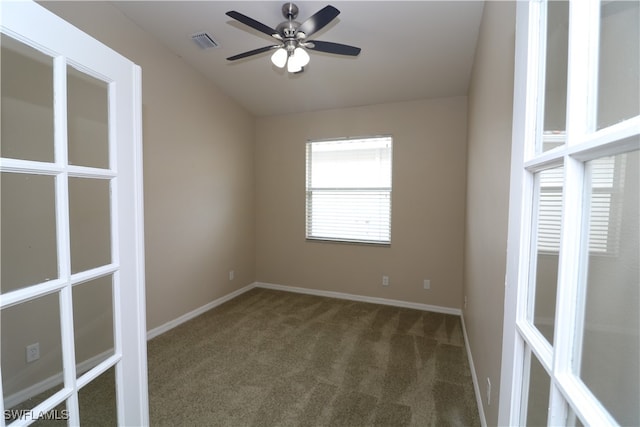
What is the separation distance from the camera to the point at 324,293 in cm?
412

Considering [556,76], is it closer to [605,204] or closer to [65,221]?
[605,204]

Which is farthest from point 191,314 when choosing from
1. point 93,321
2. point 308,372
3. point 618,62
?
point 618,62

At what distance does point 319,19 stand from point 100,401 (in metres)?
2.33

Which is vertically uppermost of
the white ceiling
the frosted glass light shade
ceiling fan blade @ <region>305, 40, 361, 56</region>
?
the white ceiling

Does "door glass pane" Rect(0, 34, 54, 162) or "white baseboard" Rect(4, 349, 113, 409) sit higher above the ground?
"door glass pane" Rect(0, 34, 54, 162)

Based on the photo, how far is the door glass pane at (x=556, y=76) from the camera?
64 centimetres

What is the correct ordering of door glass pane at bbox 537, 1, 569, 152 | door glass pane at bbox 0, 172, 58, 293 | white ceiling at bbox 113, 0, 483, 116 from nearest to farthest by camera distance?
door glass pane at bbox 537, 1, 569, 152, door glass pane at bbox 0, 172, 58, 293, white ceiling at bbox 113, 0, 483, 116

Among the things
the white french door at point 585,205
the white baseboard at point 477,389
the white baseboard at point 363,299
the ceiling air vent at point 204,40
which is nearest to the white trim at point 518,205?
the white french door at point 585,205

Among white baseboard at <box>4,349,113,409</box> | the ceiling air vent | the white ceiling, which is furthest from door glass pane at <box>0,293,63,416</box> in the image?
the ceiling air vent

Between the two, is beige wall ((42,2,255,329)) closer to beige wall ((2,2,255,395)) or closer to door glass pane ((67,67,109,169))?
beige wall ((2,2,255,395))

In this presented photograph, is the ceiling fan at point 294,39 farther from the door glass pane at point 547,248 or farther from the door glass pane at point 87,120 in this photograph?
the door glass pane at point 547,248

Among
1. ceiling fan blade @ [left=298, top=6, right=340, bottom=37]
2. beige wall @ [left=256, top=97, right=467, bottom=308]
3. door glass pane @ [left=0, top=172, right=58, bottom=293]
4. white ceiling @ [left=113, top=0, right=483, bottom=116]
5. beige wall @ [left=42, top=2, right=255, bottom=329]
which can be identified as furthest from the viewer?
beige wall @ [left=256, top=97, right=467, bottom=308]

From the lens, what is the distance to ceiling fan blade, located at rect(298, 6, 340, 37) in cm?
170

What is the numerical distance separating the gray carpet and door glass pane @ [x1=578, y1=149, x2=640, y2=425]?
1503 millimetres
